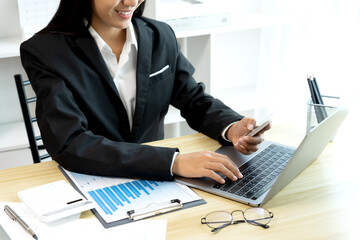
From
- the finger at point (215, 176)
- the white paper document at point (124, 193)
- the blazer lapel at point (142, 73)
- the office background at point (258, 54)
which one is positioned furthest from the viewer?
the office background at point (258, 54)

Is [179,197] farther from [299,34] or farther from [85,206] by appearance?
[299,34]

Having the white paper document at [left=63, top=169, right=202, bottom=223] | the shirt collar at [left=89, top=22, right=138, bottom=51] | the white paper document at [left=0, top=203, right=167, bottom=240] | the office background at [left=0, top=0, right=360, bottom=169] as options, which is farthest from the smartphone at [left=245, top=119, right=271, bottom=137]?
the office background at [left=0, top=0, right=360, bottom=169]

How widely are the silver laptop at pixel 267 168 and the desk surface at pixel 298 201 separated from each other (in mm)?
28

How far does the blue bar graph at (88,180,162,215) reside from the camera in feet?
4.16

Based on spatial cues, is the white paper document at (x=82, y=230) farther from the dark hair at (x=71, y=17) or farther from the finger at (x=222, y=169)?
the dark hair at (x=71, y=17)

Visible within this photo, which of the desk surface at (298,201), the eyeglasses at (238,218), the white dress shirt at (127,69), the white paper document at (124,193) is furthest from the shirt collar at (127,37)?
the eyeglasses at (238,218)

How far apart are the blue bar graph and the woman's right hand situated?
0.25 feet

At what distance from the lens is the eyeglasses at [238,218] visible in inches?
46.7

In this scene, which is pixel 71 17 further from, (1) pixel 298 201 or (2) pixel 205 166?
(1) pixel 298 201

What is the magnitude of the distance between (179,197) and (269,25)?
5.88ft

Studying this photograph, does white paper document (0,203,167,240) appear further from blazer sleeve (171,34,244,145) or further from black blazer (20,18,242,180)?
blazer sleeve (171,34,244,145)

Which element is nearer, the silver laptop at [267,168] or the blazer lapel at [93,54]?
the silver laptop at [267,168]

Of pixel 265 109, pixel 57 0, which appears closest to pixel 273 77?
pixel 265 109

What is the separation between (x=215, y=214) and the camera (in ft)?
4.01
